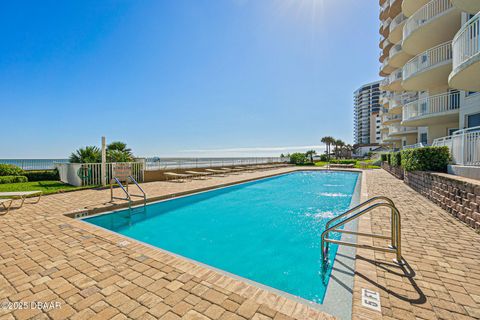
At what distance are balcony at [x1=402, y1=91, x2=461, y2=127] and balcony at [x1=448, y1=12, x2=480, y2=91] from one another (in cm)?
460

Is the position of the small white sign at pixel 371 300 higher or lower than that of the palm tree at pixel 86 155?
lower

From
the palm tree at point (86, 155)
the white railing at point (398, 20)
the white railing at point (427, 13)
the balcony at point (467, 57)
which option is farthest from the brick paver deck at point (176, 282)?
the white railing at point (398, 20)

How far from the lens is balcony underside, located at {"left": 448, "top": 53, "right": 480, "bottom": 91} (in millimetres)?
5258

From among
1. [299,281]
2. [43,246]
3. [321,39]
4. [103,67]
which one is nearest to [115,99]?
[103,67]

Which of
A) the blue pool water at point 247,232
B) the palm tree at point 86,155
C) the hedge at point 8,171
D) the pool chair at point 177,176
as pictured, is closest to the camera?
the blue pool water at point 247,232

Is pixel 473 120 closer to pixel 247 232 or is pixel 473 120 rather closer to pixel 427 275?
pixel 427 275

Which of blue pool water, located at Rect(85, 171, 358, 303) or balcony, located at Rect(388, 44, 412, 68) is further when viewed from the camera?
balcony, located at Rect(388, 44, 412, 68)

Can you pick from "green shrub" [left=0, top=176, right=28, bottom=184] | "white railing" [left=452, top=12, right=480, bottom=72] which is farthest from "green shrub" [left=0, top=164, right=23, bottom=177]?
"white railing" [left=452, top=12, right=480, bottom=72]

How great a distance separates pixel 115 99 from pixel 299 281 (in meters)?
24.9

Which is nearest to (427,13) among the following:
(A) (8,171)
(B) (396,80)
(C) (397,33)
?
(B) (396,80)

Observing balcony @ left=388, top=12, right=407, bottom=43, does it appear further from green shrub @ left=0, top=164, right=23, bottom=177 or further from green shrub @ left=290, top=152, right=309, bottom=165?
green shrub @ left=0, top=164, right=23, bottom=177

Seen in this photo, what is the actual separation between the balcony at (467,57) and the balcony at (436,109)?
460 centimetres

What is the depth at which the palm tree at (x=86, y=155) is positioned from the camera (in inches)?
420

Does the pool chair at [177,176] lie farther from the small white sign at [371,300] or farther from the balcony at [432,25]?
the balcony at [432,25]
